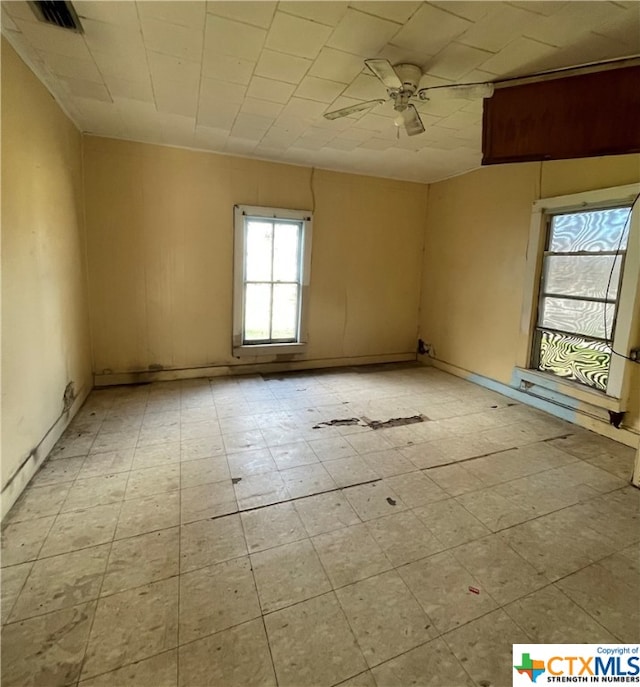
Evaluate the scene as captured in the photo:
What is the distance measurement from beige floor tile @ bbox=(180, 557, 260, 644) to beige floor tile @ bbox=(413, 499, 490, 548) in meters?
1.00

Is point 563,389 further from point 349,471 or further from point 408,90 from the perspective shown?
point 408,90

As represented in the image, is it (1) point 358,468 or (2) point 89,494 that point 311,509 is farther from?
(2) point 89,494

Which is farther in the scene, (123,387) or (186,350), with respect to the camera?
(186,350)

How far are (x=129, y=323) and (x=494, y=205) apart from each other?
437cm

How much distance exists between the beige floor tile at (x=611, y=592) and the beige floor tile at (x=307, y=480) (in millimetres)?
1289

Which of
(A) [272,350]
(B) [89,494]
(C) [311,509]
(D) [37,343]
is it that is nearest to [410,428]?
(C) [311,509]

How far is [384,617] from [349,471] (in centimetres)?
106

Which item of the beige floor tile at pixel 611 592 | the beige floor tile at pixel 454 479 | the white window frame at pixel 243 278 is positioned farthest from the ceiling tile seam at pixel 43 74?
the beige floor tile at pixel 611 592

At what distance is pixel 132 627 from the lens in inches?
54.6

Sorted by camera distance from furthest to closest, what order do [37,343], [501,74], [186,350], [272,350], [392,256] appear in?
[392,256] → [272,350] → [186,350] → [37,343] → [501,74]

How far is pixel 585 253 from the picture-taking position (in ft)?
10.7

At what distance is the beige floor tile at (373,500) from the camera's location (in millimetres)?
2094

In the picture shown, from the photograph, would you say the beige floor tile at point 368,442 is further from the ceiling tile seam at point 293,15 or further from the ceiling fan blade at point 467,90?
the ceiling tile seam at point 293,15

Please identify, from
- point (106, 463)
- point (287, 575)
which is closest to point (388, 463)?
point (287, 575)
